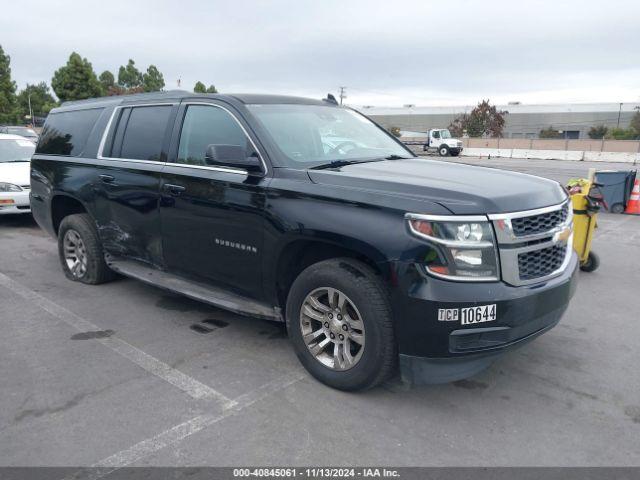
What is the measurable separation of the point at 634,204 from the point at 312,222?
31.9 feet

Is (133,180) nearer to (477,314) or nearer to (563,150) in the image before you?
(477,314)

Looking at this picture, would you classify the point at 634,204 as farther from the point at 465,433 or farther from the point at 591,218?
the point at 465,433

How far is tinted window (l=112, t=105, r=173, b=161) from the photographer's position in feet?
15.4

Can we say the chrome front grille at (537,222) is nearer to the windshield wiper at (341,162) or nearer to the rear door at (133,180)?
the windshield wiper at (341,162)

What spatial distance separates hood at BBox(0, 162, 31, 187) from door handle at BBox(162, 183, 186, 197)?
5.91 meters

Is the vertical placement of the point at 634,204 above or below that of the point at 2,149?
below

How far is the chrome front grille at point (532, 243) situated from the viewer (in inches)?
120

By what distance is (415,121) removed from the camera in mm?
95250

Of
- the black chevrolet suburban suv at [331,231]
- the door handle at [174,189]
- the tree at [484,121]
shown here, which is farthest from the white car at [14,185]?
the tree at [484,121]

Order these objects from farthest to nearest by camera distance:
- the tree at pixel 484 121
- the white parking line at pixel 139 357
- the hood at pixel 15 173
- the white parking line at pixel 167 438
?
the tree at pixel 484 121, the hood at pixel 15 173, the white parking line at pixel 139 357, the white parking line at pixel 167 438

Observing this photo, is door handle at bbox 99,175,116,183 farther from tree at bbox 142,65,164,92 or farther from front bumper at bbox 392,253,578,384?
tree at bbox 142,65,164,92

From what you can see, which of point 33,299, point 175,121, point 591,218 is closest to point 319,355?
point 175,121

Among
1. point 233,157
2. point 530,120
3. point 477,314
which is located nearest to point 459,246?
point 477,314

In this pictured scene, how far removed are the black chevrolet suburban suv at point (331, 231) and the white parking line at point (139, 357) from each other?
1.92 ft
